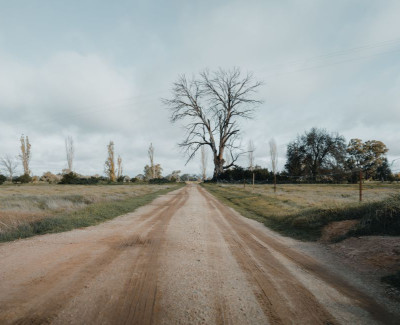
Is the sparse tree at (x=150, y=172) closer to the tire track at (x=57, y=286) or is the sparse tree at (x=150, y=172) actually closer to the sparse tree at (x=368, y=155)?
the sparse tree at (x=368, y=155)

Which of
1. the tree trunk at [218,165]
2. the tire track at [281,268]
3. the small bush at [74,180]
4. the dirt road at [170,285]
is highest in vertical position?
the tree trunk at [218,165]

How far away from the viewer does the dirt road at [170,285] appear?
7.54 ft

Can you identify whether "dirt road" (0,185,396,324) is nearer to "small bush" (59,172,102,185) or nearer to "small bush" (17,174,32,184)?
"small bush" (59,172,102,185)

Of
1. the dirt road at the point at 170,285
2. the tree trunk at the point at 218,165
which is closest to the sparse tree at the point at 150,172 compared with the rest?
Answer: the tree trunk at the point at 218,165

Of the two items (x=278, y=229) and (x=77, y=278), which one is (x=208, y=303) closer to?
(x=77, y=278)

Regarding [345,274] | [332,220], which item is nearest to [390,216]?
[332,220]

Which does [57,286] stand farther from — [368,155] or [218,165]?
[368,155]

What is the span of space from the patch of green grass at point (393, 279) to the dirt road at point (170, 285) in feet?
1.88

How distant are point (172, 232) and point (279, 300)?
379 centimetres

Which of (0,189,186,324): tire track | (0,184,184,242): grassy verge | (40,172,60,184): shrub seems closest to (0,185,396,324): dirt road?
(0,189,186,324): tire track

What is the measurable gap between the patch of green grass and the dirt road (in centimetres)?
57

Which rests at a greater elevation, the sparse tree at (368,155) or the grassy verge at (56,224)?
the sparse tree at (368,155)

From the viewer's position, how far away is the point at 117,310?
2.32 meters

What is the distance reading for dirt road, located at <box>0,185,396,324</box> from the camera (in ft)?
7.54
